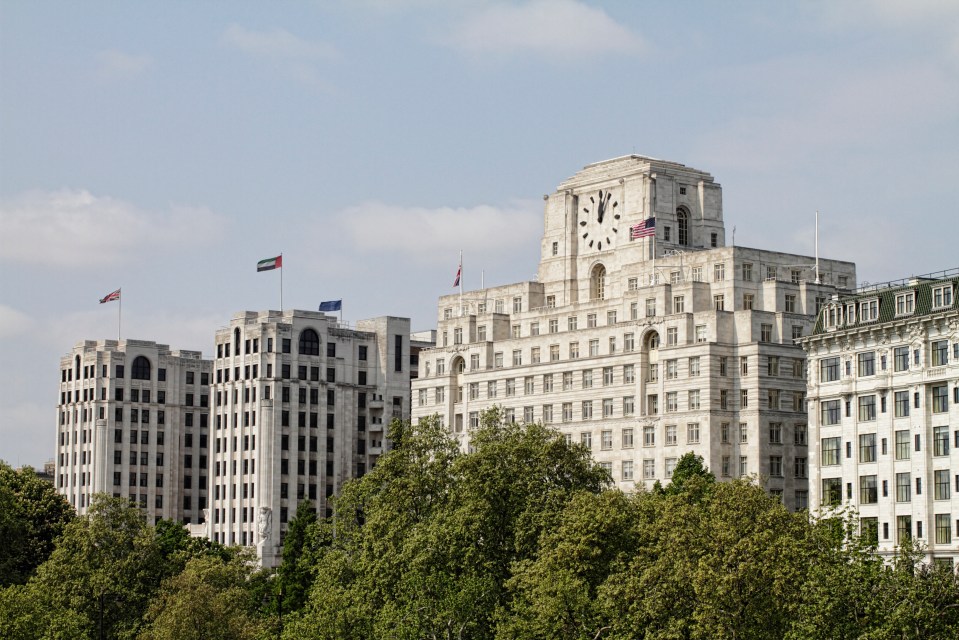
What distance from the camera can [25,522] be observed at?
184 metres

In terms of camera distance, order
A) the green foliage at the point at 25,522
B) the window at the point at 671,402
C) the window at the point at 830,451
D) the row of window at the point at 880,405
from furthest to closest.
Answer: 1. the window at the point at 671,402
2. the green foliage at the point at 25,522
3. the window at the point at 830,451
4. the row of window at the point at 880,405

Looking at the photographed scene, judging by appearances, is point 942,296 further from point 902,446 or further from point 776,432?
point 776,432

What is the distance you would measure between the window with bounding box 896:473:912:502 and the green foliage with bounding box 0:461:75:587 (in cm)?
7945

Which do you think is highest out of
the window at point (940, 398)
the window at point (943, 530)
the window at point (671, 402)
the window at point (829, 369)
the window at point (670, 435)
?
the window at point (829, 369)

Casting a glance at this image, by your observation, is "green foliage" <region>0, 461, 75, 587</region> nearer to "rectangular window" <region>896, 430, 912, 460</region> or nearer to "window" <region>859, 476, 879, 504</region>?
"window" <region>859, 476, 879, 504</region>

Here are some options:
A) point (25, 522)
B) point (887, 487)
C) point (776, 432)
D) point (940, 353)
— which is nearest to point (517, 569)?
point (887, 487)

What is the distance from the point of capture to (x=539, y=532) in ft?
438

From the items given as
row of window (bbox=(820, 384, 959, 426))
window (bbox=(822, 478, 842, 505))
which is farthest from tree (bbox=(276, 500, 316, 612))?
row of window (bbox=(820, 384, 959, 426))

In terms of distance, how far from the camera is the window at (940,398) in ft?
500

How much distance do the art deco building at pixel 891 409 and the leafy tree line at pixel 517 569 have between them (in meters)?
12.0

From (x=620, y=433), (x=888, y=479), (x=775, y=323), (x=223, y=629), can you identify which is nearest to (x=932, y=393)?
(x=888, y=479)

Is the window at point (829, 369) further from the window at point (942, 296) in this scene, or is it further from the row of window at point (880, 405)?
the window at point (942, 296)

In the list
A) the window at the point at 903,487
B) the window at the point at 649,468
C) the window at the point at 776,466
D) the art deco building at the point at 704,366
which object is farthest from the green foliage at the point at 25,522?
the window at the point at 903,487

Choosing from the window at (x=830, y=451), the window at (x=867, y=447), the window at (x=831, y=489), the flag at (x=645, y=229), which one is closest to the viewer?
the window at (x=867, y=447)
